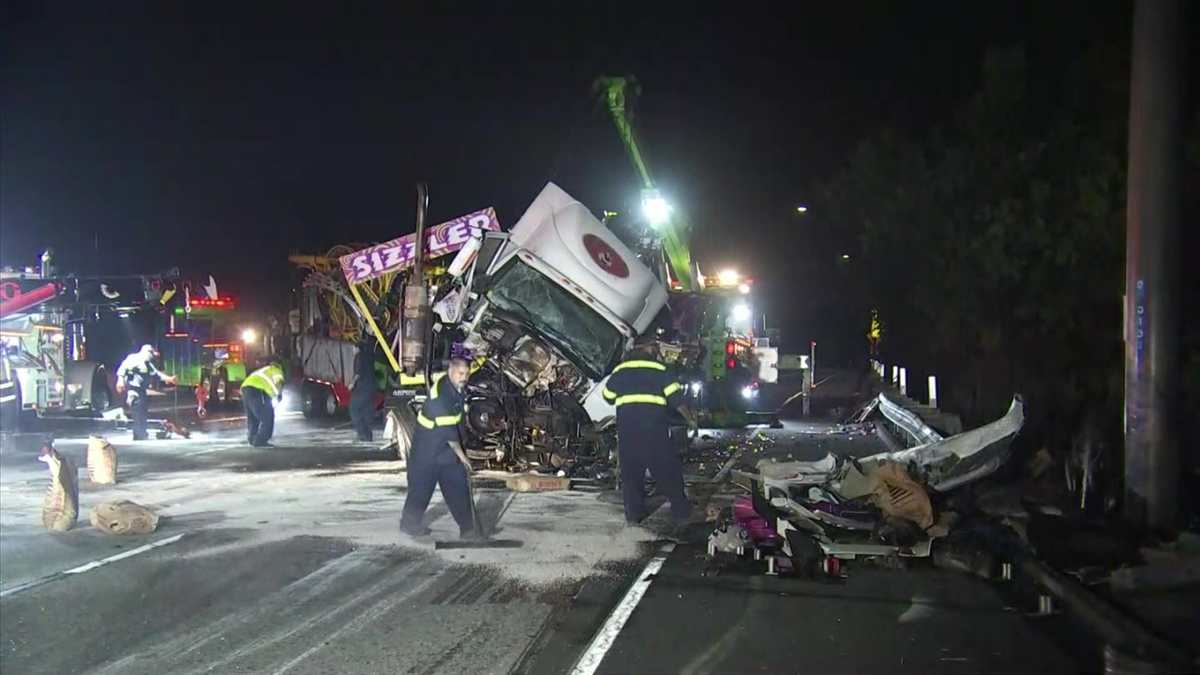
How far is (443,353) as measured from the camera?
13219mm

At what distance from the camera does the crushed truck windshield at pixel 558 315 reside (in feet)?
41.0

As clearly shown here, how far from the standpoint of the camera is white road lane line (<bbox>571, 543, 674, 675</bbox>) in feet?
19.0

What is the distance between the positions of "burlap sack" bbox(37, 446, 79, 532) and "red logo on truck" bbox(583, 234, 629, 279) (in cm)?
589

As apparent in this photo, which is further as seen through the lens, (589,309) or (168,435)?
(168,435)

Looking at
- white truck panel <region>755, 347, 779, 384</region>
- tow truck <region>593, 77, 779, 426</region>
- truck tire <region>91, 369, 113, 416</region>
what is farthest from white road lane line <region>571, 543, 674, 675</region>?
white truck panel <region>755, 347, 779, 384</region>

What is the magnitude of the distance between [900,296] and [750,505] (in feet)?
26.2

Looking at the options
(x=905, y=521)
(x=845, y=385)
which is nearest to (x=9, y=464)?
(x=905, y=521)

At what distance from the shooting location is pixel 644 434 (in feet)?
33.3

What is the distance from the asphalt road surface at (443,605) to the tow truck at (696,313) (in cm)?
725

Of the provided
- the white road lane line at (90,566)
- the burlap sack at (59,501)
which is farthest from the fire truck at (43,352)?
the white road lane line at (90,566)

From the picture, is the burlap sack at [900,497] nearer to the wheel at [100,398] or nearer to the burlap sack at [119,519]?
the burlap sack at [119,519]

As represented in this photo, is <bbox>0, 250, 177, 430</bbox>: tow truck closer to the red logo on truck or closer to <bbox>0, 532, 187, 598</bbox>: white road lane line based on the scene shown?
<bbox>0, 532, 187, 598</bbox>: white road lane line

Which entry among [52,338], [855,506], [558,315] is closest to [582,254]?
[558,315]

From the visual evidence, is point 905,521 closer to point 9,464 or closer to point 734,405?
point 9,464
